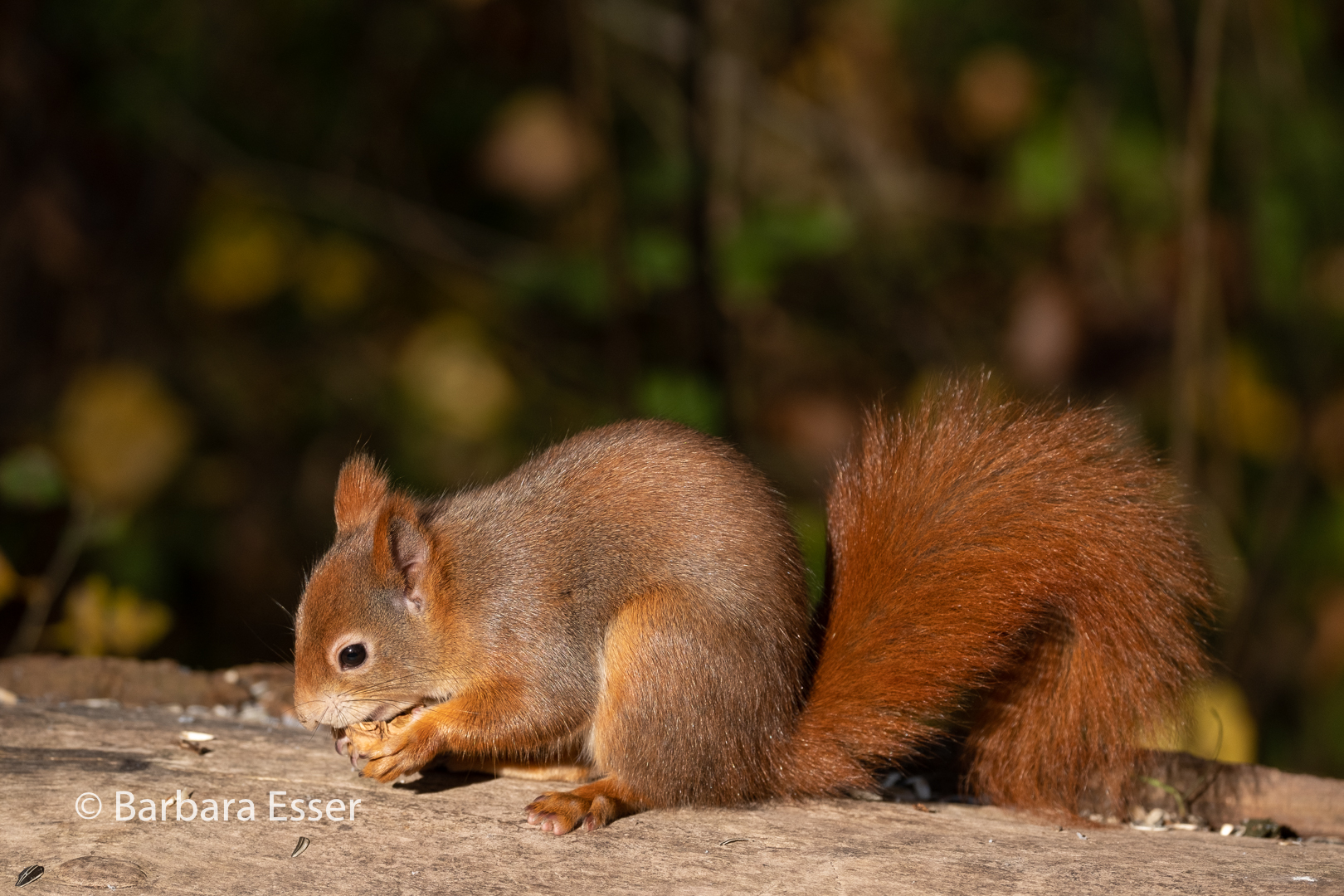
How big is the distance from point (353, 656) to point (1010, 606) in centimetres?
88

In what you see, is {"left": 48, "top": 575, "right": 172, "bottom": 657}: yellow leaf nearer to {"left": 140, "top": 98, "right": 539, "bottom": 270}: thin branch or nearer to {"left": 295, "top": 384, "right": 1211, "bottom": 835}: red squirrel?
{"left": 295, "top": 384, "right": 1211, "bottom": 835}: red squirrel

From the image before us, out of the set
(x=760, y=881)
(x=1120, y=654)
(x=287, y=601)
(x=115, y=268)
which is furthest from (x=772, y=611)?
(x=115, y=268)

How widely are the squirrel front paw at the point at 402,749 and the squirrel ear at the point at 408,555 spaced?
16 cm

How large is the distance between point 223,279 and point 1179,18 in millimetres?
3018

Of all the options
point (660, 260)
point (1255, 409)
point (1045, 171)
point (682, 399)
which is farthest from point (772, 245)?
point (1255, 409)

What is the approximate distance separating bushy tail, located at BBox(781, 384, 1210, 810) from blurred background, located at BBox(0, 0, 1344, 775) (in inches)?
52.3

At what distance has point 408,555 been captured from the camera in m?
1.87

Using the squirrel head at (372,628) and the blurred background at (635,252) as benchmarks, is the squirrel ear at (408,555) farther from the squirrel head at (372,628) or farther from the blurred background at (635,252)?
the blurred background at (635,252)

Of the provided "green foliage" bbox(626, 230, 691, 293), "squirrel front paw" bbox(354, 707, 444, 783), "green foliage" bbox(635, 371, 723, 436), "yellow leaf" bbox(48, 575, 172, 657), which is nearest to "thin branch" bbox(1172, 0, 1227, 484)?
"green foliage" bbox(635, 371, 723, 436)

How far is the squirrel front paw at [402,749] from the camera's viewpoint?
1720 millimetres

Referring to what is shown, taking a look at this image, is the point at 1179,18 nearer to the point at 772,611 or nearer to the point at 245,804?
the point at 772,611

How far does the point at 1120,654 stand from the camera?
5.83 ft

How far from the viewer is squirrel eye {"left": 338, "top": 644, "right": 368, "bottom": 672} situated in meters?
1.84

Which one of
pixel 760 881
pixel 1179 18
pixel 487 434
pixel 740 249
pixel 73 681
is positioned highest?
pixel 1179 18
